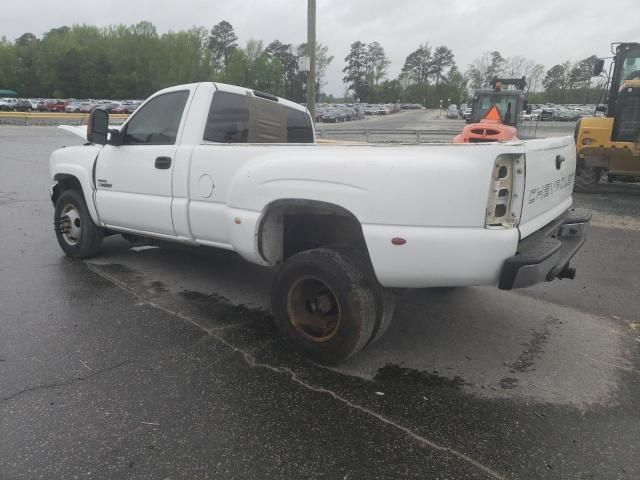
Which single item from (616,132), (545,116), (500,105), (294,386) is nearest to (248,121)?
(294,386)

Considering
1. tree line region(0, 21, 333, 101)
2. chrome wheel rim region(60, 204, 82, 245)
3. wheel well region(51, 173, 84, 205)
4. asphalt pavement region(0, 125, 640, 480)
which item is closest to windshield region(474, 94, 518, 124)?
asphalt pavement region(0, 125, 640, 480)

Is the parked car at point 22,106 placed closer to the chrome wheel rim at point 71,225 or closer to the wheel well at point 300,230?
the chrome wheel rim at point 71,225

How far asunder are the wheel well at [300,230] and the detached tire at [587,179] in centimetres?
935

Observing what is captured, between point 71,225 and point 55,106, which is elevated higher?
point 55,106

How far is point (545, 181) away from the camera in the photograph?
3.32m

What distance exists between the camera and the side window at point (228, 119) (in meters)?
4.39

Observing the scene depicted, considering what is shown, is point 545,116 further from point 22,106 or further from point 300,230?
point 22,106

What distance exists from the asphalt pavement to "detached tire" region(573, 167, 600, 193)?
6.88 m

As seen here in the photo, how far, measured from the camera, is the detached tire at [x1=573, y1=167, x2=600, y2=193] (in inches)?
441

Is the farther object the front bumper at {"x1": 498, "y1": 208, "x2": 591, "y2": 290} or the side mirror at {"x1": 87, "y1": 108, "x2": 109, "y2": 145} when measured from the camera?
the side mirror at {"x1": 87, "y1": 108, "x2": 109, "y2": 145}

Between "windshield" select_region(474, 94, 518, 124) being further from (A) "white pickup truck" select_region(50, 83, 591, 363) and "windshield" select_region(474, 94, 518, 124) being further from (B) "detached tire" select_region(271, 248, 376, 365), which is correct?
(B) "detached tire" select_region(271, 248, 376, 365)

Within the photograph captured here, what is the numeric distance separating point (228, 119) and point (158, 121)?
0.69 meters

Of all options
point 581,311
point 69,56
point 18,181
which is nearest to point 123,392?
point 581,311

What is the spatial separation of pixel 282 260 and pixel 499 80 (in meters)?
17.2
